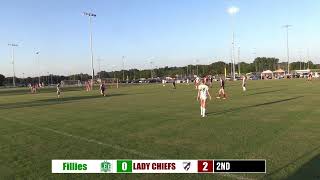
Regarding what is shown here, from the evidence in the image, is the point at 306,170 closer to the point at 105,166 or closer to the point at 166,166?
the point at 166,166

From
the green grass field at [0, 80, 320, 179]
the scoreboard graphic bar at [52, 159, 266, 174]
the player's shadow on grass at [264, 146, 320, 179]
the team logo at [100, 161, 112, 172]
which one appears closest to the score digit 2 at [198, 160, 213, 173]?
the scoreboard graphic bar at [52, 159, 266, 174]

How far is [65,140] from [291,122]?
8793mm

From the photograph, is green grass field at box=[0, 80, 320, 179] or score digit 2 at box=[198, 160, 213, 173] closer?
score digit 2 at box=[198, 160, 213, 173]

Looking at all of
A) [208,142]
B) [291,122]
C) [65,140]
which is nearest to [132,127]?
[65,140]

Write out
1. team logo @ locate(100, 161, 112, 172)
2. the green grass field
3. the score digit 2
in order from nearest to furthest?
1. the score digit 2
2. team logo @ locate(100, 161, 112, 172)
3. the green grass field

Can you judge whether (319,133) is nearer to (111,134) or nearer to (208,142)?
(208,142)

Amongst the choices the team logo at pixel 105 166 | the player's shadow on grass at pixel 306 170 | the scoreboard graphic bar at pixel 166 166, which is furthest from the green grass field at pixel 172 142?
the team logo at pixel 105 166

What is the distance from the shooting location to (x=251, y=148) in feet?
38.6

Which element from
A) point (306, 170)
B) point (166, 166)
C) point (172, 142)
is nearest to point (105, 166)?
point (166, 166)

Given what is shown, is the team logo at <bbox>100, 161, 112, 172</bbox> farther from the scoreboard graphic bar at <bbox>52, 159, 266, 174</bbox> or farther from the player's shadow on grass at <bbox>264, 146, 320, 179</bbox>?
the player's shadow on grass at <bbox>264, 146, 320, 179</bbox>

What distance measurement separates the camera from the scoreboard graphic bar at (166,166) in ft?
25.9

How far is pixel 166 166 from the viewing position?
800 cm

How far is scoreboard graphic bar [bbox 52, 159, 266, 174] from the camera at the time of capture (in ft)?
25.9

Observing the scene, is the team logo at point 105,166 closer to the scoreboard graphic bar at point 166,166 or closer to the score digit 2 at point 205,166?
the scoreboard graphic bar at point 166,166
